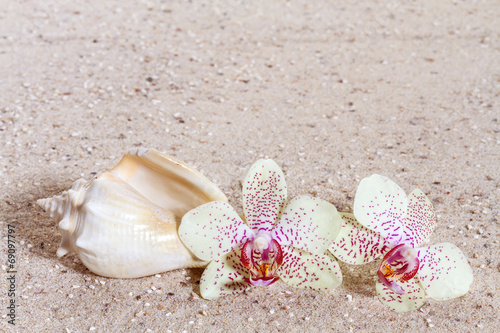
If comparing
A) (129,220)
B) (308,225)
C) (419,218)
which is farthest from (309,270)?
(129,220)

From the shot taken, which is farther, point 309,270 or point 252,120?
point 252,120

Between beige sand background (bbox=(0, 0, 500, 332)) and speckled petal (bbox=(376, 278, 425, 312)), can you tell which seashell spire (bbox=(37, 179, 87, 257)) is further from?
speckled petal (bbox=(376, 278, 425, 312))

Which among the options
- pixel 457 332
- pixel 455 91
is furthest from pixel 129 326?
pixel 455 91

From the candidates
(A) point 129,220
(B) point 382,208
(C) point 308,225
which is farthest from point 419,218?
(A) point 129,220

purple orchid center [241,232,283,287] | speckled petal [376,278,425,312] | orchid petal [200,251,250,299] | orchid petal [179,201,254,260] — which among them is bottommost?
speckled petal [376,278,425,312]

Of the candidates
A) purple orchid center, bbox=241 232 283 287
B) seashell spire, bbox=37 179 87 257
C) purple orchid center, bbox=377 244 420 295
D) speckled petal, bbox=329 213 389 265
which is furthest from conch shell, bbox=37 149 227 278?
purple orchid center, bbox=377 244 420 295

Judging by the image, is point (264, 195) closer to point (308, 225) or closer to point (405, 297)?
point (308, 225)

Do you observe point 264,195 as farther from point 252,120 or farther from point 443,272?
point 252,120

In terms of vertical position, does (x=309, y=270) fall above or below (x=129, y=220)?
below
